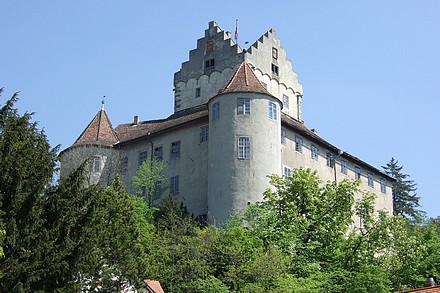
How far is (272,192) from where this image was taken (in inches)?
2045

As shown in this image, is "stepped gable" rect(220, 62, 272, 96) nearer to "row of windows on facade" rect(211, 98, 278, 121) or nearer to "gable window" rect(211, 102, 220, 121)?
"row of windows on facade" rect(211, 98, 278, 121)

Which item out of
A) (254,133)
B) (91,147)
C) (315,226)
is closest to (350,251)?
(315,226)

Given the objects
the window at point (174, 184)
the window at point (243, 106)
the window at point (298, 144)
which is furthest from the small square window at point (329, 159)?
the window at point (174, 184)

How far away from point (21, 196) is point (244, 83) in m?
30.3

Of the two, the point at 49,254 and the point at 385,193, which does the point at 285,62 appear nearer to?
the point at 385,193

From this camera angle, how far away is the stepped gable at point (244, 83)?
5541 cm

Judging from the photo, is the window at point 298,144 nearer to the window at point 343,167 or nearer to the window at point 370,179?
the window at point 343,167

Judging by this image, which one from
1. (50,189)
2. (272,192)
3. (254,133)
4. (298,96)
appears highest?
(298,96)

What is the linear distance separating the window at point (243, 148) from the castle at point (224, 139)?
6 cm

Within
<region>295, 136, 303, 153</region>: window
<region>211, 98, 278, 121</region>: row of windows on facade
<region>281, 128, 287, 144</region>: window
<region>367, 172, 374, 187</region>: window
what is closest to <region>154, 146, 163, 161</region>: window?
<region>211, 98, 278, 121</region>: row of windows on facade

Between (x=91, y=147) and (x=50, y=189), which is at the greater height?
(x=91, y=147)

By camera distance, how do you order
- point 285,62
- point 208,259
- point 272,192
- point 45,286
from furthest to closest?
point 285,62, point 272,192, point 208,259, point 45,286

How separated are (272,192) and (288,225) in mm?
4167

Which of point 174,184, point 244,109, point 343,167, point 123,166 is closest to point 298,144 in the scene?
point 244,109
